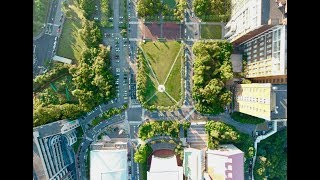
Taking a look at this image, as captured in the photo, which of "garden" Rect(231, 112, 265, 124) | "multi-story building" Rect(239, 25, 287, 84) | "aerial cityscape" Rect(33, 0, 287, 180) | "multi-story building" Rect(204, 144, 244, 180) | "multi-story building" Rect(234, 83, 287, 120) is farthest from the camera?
"garden" Rect(231, 112, 265, 124)

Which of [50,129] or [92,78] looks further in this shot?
[92,78]

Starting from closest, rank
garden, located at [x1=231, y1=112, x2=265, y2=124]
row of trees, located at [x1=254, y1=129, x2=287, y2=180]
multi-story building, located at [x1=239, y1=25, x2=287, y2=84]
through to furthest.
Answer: multi-story building, located at [x1=239, y1=25, x2=287, y2=84] → garden, located at [x1=231, y1=112, x2=265, y2=124] → row of trees, located at [x1=254, y1=129, x2=287, y2=180]

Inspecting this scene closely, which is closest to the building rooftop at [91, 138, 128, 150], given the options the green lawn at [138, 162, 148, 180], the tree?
the green lawn at [138, 162, 148, 180]

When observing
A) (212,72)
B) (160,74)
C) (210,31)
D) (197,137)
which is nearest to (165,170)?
(197,137)

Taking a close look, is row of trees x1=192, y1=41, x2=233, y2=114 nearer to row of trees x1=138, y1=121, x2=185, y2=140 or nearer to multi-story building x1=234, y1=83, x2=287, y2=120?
multi-story building x1=234, y1=83, x2=287, y2=120

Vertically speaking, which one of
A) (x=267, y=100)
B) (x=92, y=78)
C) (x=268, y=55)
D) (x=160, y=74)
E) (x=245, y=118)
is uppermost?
(x=268, y=55)

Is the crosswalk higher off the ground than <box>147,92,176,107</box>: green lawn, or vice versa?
<box>147,92,176,107</box>: green lawn

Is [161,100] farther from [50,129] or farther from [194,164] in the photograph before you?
[50,129]
